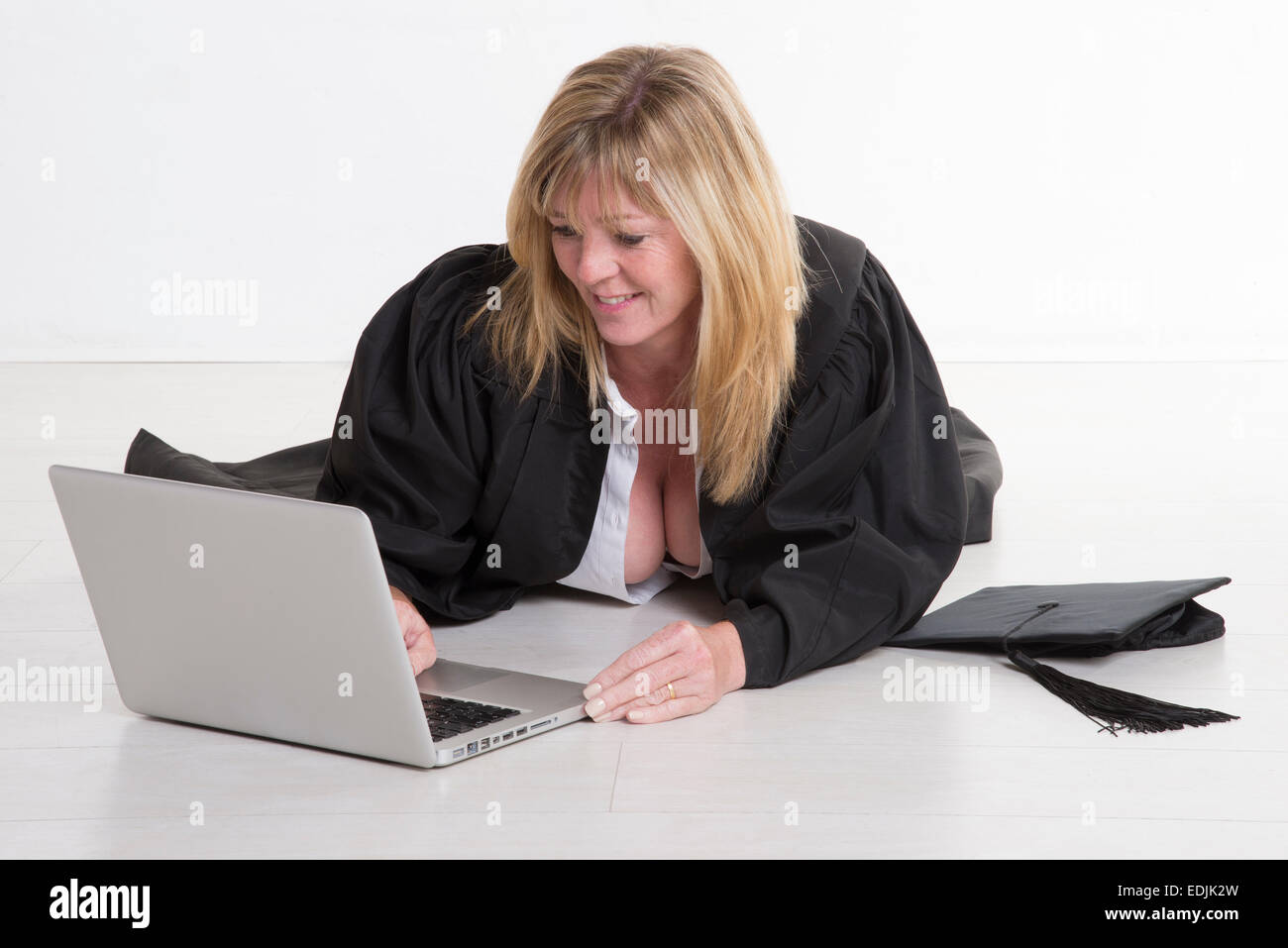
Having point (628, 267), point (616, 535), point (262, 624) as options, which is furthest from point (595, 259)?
point (262, 624)

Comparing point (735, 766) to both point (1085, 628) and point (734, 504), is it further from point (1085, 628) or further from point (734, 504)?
point (1085, 628)

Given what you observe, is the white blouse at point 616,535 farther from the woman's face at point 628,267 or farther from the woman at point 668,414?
the woman's face at point 628,267

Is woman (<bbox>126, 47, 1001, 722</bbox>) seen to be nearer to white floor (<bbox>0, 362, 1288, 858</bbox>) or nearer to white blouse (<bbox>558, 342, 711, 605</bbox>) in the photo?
white blouse (<bbox>558, 342, 711, 605</bbox>)

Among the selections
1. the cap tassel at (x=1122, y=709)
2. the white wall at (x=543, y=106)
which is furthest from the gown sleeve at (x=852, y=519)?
the white wall at (x=543, y=106)

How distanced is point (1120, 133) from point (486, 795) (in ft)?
14.1

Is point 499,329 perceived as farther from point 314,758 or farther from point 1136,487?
point 1136,487

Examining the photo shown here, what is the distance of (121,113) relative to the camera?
17.6 feet

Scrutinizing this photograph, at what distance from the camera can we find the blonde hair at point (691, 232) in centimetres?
210

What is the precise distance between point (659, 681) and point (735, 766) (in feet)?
0.65

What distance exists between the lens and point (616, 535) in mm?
2533

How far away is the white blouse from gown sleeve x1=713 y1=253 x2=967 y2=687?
174mm

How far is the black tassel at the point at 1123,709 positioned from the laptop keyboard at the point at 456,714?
797 millimetres

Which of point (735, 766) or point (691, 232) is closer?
point (735, 766)
